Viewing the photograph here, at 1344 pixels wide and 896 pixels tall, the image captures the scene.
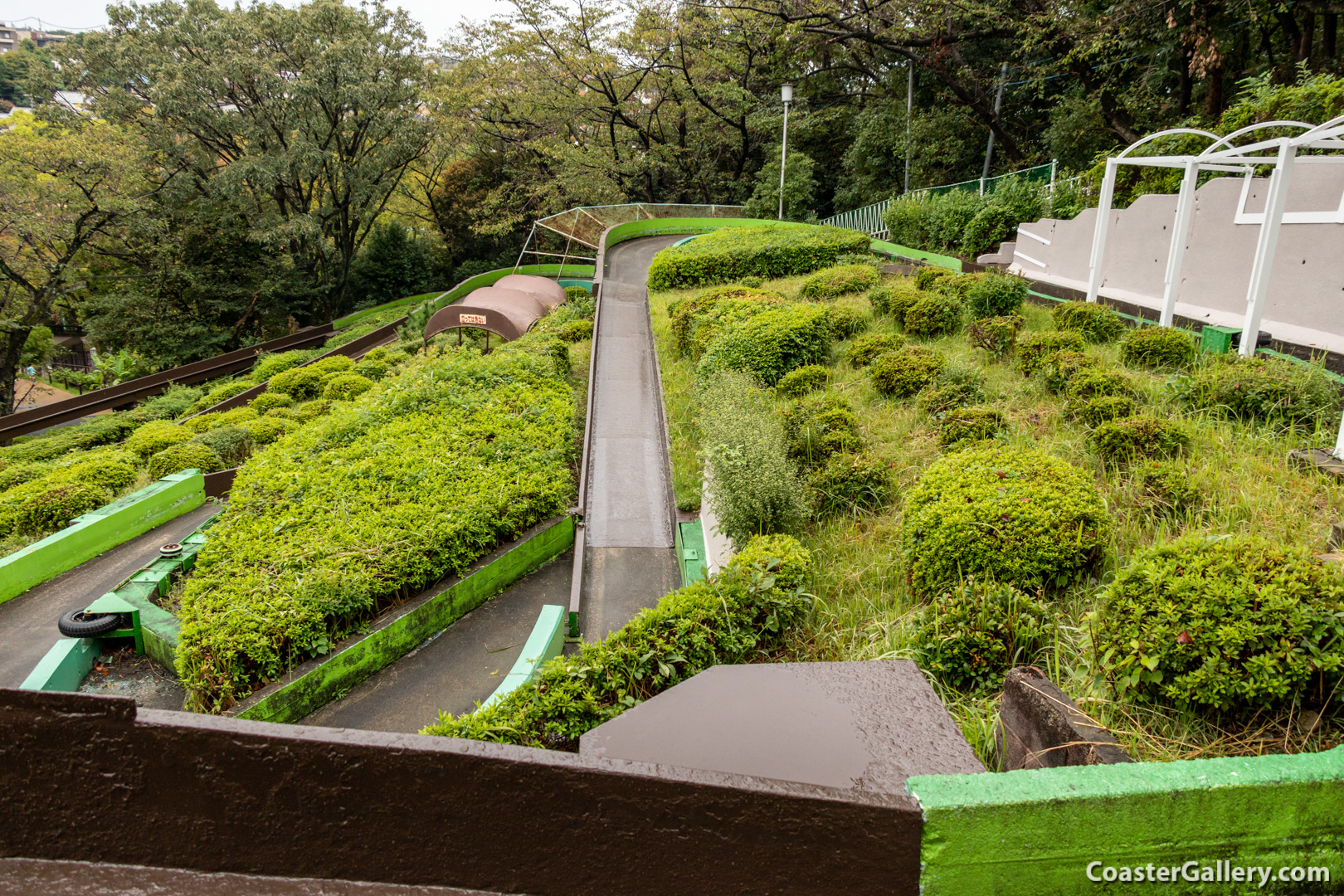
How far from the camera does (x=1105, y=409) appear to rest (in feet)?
20.3

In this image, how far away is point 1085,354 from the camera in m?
7.70

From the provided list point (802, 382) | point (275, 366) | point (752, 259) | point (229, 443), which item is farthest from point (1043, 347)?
point (275, 366)

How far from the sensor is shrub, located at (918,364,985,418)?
735 centimetres

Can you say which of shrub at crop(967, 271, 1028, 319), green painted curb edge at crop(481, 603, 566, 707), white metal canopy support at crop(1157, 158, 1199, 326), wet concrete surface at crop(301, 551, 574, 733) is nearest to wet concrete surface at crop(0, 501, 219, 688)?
wet concrete surface at crop(301, 551, 574, 733)

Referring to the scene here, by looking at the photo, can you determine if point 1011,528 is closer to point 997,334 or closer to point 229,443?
point 997,334

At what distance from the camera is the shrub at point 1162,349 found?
7.39 metres

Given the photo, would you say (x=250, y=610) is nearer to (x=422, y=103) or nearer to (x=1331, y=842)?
(x=1331, y=842)

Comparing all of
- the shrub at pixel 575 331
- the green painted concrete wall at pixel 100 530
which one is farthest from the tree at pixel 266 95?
the green painted concrete wall at pixel 100 530

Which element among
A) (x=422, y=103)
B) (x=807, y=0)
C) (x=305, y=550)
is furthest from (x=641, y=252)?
(x=305, y=550)

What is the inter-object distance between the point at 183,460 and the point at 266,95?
21.2m

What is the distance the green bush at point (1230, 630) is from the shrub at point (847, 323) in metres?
8.05

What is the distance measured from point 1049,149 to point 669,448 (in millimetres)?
19330

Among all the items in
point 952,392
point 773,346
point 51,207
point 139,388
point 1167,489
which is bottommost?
point 139,388

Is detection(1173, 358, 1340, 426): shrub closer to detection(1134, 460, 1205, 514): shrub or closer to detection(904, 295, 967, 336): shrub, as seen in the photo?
detection(1134, 460, 1205, 514): shrub
